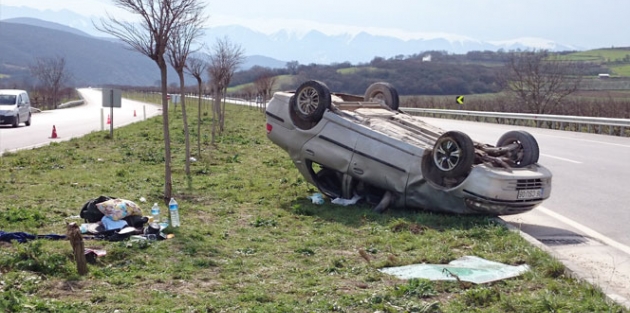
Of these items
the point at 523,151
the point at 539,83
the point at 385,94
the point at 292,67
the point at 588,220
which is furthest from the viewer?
the point at 292,67

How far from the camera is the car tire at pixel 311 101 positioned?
10.9 metres

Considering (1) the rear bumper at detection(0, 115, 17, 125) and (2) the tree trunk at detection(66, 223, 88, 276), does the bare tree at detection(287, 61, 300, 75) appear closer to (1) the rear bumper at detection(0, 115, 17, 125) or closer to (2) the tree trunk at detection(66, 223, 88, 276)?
(1) the rear bumper at detection(0, 115, 17, 125)

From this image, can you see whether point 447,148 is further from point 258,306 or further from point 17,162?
point 17,162

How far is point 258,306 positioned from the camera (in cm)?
557

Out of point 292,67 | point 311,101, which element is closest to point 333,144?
point 311,101

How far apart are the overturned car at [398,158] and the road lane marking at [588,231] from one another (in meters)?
0.58

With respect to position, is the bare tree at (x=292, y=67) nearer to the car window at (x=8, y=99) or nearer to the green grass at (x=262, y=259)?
the car window at (x=8, y=99)

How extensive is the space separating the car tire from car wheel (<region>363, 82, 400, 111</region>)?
2115 millimetres

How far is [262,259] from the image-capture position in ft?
23.9

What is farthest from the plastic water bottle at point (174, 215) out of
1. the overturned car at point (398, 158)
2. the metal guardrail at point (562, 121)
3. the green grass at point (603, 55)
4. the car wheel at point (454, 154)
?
the green grass at point (603, 55)

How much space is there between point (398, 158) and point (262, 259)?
3.20 meters

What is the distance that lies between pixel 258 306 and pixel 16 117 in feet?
98.6

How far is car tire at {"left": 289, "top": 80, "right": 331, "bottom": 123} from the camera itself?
429 inches

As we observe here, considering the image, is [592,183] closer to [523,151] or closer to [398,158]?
[523,151]
